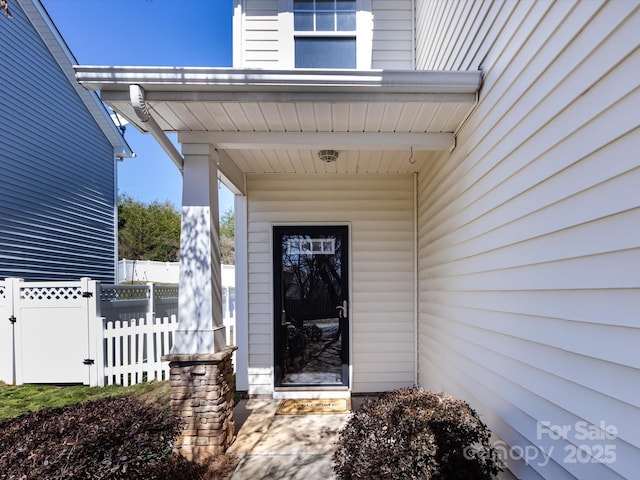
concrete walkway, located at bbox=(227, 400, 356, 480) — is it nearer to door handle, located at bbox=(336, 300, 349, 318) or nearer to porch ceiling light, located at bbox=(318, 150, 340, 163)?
door handle, located at bbox=(336, 300, 349, 318)

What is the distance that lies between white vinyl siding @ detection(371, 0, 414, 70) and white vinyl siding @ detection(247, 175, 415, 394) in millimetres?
1507

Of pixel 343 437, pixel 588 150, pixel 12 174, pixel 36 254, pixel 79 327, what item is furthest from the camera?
pixel 36 254

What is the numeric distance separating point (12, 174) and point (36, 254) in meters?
1.70

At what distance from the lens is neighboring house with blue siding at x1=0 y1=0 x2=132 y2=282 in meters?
6.52

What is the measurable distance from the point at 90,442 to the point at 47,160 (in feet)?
26.1

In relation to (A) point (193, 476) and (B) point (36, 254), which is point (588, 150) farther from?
(B) point (36, 254)

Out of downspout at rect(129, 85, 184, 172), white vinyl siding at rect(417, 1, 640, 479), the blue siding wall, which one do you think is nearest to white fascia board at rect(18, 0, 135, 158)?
the blue siding wall

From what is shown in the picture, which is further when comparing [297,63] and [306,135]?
[297,63]

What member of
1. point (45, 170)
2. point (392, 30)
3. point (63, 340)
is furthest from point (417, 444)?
point (45, 170)

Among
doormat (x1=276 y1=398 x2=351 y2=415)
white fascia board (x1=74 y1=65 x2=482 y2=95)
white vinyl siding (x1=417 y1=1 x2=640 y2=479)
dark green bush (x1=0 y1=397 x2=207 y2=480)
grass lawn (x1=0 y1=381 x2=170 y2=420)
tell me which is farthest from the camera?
grass lawn (x1=0 y1=381 x2=170 y2=420)

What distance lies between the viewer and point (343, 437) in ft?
7.00

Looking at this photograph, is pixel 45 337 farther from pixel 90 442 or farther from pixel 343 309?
pixel 343 309

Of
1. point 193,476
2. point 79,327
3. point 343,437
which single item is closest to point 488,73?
point 343,437

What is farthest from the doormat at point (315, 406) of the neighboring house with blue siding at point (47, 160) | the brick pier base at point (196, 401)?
the neighboring house with blue siding at point (47, 160)
